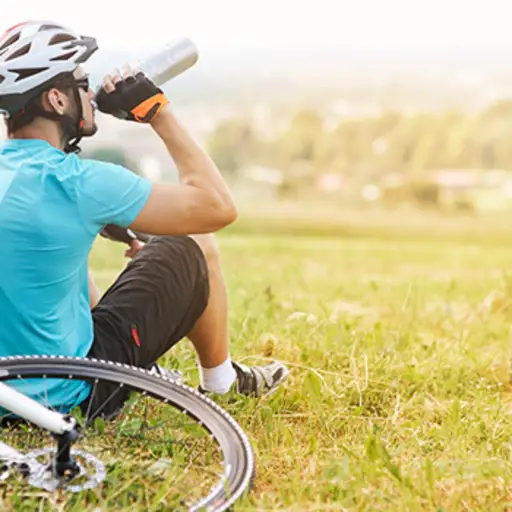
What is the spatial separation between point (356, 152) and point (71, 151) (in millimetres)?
10533

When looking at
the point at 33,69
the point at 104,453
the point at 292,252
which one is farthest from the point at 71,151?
the point at 292,252

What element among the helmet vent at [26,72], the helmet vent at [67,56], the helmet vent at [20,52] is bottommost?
the helmet vent at [26,72]

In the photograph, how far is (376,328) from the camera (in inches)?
163

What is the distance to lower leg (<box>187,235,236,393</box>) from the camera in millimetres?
3191

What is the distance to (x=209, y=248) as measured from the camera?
3.18 meters

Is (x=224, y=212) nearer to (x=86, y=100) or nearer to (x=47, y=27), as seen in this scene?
(x=86, y=100)

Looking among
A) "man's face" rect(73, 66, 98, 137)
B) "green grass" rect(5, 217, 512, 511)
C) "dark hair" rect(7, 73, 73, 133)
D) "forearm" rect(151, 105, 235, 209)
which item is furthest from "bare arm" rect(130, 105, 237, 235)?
"green grass" rect(5, 217, 512, 511)

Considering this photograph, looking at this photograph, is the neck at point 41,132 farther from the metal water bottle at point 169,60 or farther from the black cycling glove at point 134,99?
the metal water bottle at point 169,60

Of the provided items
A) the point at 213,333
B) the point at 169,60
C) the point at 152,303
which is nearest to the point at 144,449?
the point at 152,303

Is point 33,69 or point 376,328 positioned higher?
point 33,69

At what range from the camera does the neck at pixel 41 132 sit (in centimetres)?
269

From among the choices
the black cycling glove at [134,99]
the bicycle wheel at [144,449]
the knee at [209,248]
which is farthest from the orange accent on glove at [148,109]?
the bicycle wheel at [144,449]

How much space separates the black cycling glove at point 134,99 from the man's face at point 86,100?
0.13 ft

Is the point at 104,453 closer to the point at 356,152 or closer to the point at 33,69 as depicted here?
the point at 33,69
